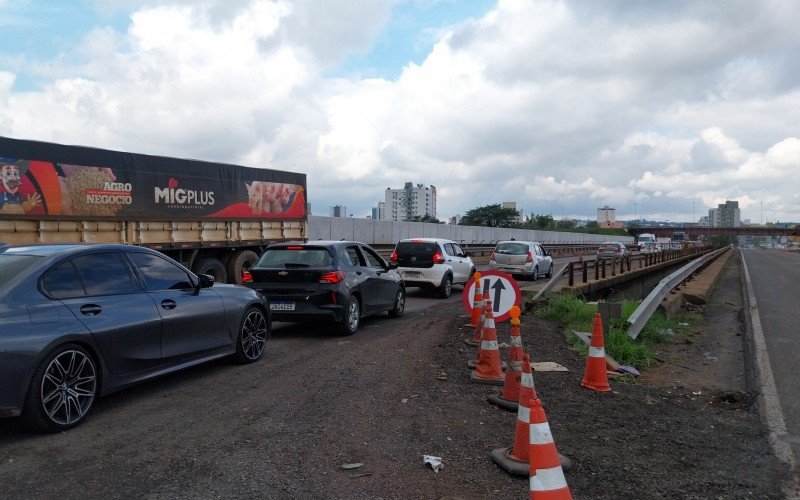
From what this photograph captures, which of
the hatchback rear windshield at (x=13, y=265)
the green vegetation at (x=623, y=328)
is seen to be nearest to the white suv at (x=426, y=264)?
the green vegetation at (x=623, y=328)

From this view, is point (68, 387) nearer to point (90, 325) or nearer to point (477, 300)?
point (90, 325)

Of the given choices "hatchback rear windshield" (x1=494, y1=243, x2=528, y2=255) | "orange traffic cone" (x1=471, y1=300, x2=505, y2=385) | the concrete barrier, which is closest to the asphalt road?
"orange traffic cone" (x1=471, y1=300, x2=505, y2=385)

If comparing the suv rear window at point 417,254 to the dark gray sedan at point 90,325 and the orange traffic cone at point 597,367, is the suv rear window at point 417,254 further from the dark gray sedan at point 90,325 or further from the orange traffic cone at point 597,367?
the orange traffic cone at point 597,367

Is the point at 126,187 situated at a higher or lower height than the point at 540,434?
higher

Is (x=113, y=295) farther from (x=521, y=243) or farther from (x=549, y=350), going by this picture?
(x=521, y=243)

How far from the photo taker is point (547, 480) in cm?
321

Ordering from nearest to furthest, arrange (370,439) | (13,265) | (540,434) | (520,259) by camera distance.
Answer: (540,434) < (370,439) < (13,265) < (520,259)

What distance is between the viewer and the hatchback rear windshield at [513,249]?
22.5 meters

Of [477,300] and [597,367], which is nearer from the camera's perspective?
[597,367]

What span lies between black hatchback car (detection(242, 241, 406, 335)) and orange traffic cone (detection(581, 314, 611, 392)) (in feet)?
13.2

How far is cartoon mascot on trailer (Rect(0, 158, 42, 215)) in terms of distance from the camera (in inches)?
446

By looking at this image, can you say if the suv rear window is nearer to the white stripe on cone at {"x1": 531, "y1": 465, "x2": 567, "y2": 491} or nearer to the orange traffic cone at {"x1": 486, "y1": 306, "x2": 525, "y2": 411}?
the orange traffic cone at {"x1": 486, "y1": 306, "x2": 525, "y2": 411}

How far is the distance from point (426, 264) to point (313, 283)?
22.8 feet

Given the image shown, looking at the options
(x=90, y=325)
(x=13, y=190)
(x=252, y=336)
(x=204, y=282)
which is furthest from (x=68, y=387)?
(x=13, y=190)
